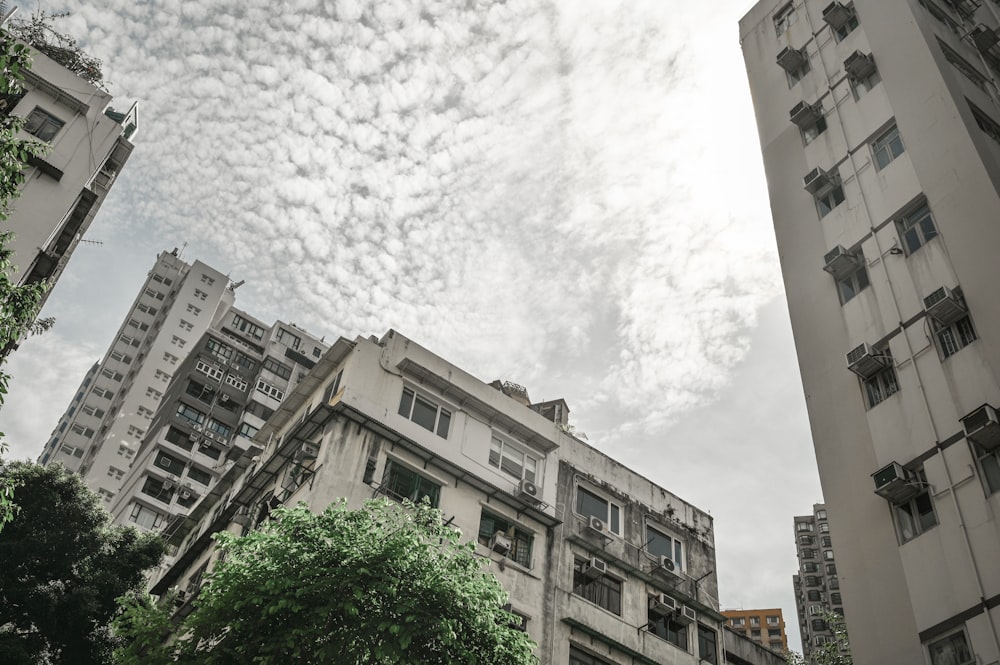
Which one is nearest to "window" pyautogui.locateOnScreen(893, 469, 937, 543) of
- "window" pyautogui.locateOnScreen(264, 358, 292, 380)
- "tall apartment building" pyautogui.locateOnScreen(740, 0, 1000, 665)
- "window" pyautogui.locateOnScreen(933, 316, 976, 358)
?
"tall apartment building" pyautogui.locateOnScreen(740, 0, 1000, 665)

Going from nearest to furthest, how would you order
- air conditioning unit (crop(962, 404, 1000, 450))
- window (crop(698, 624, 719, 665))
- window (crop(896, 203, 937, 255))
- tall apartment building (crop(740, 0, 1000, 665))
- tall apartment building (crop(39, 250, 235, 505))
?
air conditioning unit (crop(962, 404, 1000, 450)) → tall apartment building (crop(740, 0, 1000, 665)) → window (crop(896, 203, 937, 255)) → window (crop(698, 624, 719, 665)) → tall apartment building (crop(39, 250, 235, 505))

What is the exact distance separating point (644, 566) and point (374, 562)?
14.3m

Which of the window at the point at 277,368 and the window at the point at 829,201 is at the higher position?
the window at the point at 277,368

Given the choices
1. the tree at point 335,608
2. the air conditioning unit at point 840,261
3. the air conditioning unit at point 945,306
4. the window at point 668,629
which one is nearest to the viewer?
the tree at point 335,608

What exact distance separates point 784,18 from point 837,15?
3.63 m

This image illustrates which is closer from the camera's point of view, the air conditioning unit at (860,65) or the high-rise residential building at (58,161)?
the air conditioning unit at (860,65)

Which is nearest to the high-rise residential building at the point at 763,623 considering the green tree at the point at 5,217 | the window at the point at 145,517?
the window at the point at 145,517

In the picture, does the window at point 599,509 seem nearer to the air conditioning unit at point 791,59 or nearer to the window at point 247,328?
the air conditioning unit at point 791,59

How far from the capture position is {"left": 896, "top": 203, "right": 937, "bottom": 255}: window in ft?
70.6

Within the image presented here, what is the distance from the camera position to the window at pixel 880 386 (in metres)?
20.5

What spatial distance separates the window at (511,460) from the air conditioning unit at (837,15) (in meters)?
18.6

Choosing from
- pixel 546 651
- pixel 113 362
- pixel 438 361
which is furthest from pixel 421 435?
pixel 113 362

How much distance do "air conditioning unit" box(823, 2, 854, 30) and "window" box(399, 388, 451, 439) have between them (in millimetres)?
19157

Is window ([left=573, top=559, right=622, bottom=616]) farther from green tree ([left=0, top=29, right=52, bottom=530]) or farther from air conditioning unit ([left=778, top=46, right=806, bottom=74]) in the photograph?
air conditioning unit ([left=778, top=46, right=806, bottom=74])
